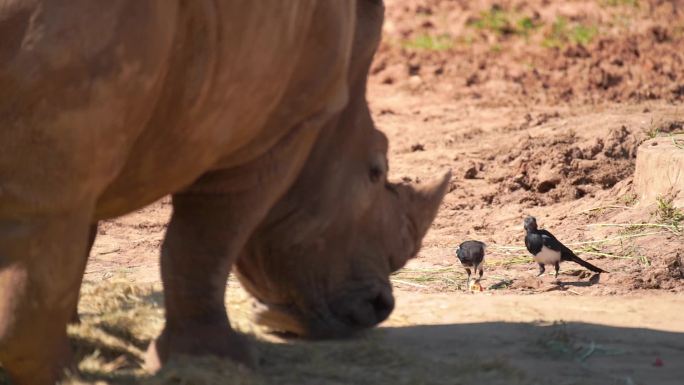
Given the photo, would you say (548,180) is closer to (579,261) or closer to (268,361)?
(579,261)

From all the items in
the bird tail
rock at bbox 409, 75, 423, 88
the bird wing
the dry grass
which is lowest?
the dry grass

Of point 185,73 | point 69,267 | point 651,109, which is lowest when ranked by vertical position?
point 69,267

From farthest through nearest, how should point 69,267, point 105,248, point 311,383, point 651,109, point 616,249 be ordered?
point 651,109, point 105,248, point 616,249, point 311,383, point 69,267

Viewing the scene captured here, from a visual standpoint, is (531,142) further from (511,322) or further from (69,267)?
(69,267)

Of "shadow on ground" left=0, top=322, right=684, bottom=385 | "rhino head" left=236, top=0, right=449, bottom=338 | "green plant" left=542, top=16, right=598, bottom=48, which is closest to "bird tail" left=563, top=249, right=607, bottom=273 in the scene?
"shadow on ground" left=0, top=322, right=684, bottom=385

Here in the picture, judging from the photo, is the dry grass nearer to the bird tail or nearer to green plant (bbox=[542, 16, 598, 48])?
the bird tail

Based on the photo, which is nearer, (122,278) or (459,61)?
(122,278)

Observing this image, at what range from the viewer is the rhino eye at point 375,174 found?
4648mm

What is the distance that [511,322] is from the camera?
548 centimetres

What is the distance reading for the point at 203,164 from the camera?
3.69 m

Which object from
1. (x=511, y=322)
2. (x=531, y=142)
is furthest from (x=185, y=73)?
(x=531, y=142)

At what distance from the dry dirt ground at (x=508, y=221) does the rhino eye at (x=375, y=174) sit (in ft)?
1.84

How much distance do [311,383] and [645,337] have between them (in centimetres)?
162

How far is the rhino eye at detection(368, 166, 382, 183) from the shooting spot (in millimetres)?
4648
